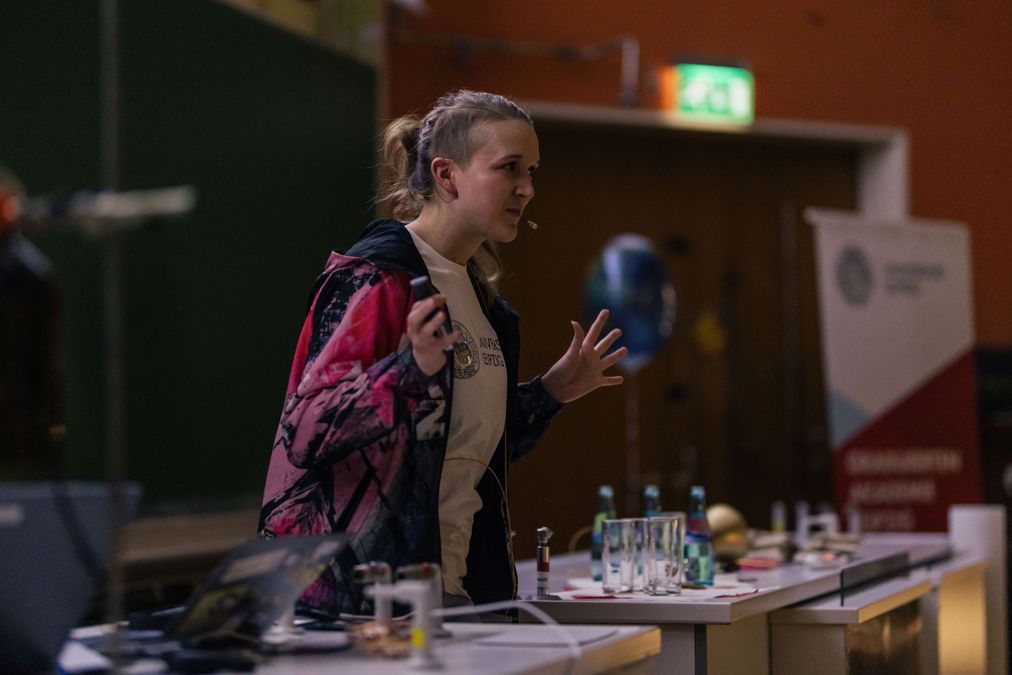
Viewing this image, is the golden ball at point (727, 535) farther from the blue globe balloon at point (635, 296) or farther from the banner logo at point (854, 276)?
the banner logo at point (854, 276)

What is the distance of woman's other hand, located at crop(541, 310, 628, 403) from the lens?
229cm

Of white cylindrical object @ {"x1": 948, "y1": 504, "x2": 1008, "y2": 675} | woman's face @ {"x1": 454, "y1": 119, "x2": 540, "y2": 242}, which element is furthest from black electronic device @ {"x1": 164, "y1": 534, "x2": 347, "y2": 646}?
white cylindrical object @ {"x1": 948, "y1": 504, "x2": 1008, "y2": 675}

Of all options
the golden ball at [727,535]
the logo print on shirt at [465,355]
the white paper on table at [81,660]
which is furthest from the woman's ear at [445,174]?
the golden ball at [727,535]

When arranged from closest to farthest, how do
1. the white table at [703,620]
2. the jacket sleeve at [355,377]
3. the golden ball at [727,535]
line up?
1. the jacket sleeve at [355,377]
2. the white table at [703,620]
3. the golden ball at [727,535]

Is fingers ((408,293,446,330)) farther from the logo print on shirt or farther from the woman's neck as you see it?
the woman's neck

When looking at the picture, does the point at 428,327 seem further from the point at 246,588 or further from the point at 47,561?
the point at 47,561

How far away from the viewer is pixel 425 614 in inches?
56.6

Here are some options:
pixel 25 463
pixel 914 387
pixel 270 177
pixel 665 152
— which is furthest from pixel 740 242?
pixel 25 463

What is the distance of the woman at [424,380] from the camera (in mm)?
1737

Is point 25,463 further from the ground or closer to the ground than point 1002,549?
further from the ground

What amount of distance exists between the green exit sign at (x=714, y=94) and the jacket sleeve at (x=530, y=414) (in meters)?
4.16

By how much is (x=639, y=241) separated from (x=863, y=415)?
128 cm

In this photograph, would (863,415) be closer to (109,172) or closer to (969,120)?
(969,120)

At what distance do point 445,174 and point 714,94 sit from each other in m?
4.45
